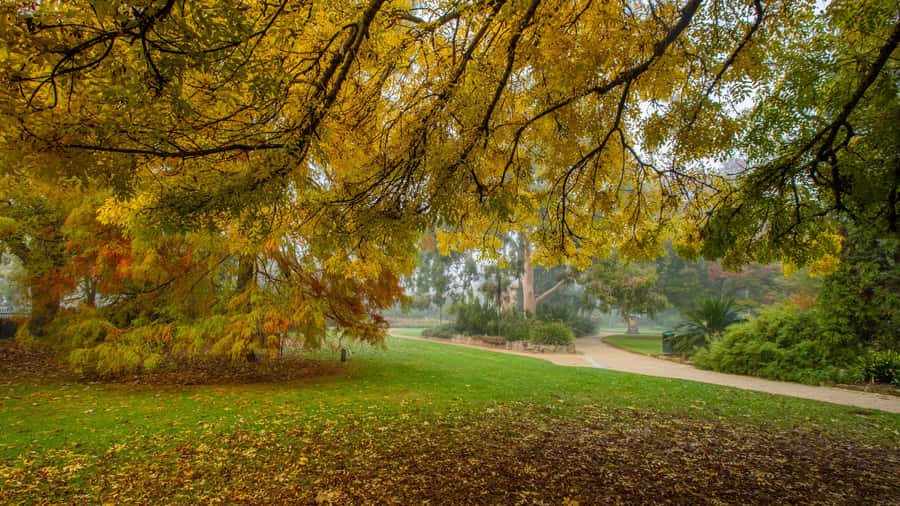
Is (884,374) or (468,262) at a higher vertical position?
(468,262)

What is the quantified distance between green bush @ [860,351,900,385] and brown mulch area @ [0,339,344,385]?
11706 mm

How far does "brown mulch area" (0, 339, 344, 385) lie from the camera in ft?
26.1

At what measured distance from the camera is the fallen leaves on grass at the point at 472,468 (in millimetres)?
3107

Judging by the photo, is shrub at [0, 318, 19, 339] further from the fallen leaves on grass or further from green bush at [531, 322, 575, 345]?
green bush at [531, 322, 575, 345]

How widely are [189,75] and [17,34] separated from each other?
→ 0.87m

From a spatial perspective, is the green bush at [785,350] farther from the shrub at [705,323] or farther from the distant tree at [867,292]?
the shrub at [705,323]

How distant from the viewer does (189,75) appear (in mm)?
2648

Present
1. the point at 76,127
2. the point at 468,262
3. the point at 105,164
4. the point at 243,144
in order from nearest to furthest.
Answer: the point at 76,127 → the point at 105,164 → the point at 243,144 → the point at 468,262

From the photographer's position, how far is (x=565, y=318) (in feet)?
76.3

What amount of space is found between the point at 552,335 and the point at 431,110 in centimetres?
1546

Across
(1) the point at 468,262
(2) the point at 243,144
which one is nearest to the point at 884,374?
(2) the point at 243,144

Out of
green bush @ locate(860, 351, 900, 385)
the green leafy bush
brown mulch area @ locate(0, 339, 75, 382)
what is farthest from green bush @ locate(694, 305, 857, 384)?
brown mulch area @ locate(0, 339, 75, 382)

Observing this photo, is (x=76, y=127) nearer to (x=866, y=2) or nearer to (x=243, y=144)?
(x=243, y=144)

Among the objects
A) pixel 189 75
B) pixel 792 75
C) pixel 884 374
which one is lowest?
pixel 884 374
